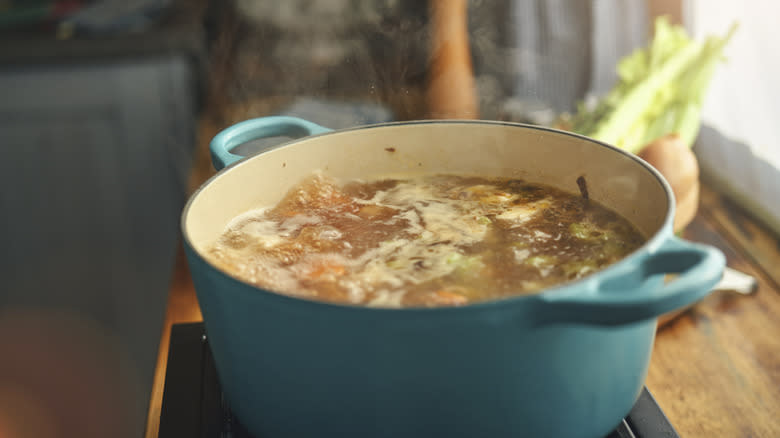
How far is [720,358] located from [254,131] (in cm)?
70

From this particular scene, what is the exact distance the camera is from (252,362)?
519mm

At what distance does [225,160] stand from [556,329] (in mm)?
452

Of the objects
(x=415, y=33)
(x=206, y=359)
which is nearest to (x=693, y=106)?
(x=415, y=33)

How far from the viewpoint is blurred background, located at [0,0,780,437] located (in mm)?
2172

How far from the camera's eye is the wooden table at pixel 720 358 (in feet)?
2.51

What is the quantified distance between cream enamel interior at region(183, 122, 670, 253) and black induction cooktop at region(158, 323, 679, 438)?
0.46ft

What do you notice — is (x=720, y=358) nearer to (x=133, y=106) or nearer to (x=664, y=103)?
(x=664, y=103)

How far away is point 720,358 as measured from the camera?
888 mm

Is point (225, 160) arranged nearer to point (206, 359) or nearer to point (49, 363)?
point (206, 359)

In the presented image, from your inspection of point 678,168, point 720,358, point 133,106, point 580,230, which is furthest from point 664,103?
point 133,106

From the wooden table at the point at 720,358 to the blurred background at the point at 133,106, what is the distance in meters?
1.05

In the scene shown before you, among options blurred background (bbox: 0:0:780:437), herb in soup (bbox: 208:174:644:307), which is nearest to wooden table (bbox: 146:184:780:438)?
herb in soup (bbox: 208:174:644:307)

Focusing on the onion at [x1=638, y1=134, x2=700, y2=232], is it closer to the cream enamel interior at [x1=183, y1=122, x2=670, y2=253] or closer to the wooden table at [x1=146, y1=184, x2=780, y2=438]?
the wooden table at [x1=146, y1=184, x2=780, y2=438]

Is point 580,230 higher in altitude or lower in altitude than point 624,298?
lower
